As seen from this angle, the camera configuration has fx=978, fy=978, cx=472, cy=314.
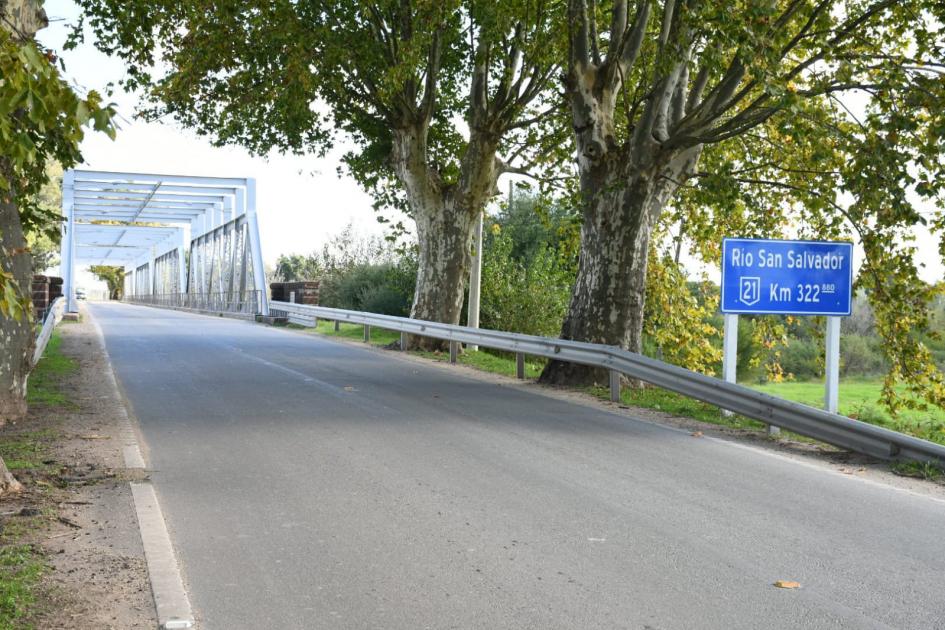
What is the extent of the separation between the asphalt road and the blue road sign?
189 cm

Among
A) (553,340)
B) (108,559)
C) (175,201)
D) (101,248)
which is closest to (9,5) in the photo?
(108,559)

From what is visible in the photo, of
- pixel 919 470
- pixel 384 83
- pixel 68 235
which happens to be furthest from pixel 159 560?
pixel 68 235

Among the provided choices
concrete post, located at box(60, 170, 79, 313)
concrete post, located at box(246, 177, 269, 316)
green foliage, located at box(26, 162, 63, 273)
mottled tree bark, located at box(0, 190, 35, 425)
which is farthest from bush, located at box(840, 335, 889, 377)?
green foliage, located at box(26, 162, 63, 273)

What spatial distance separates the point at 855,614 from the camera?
4508 millimetres

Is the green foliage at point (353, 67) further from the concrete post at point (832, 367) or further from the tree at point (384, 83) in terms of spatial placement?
the concrete post at point (832, 367)

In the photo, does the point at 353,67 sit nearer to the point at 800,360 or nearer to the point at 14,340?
the point at 14,340

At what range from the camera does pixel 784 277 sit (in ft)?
36.0

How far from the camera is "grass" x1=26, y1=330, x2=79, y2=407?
1134cm

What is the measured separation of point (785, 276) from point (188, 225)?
177 feet

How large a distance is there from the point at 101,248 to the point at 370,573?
3531 inches

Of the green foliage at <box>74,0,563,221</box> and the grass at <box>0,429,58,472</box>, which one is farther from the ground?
the green foliage at <box>74,0,563,221</box>

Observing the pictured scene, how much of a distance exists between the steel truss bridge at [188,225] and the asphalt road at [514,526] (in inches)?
995

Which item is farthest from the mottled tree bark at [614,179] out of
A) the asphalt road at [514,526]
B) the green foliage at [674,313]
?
the green foliage at [674,313]

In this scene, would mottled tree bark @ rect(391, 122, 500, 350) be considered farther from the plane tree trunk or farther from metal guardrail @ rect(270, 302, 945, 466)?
the plane tree trunk
